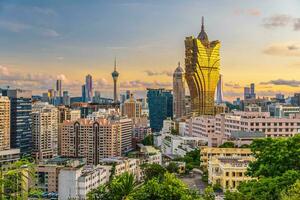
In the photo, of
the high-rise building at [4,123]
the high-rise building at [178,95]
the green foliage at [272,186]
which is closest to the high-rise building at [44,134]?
the high-rise building at [4,123]

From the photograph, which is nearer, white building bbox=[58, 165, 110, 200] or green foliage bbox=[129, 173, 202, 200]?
green foliage bbox=[129, 173, 202, 200]

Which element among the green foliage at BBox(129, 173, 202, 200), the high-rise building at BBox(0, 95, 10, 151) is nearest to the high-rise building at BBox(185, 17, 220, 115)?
the high-rise building at BBox(0, 95, 10, 151)

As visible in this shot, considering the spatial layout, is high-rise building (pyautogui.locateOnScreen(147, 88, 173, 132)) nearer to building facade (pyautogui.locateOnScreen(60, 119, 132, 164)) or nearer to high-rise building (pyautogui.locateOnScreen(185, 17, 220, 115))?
high-rise building (pyautogui.locateOnScreen(185, 17, 220, 115))

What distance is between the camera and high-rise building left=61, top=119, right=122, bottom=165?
28547mm

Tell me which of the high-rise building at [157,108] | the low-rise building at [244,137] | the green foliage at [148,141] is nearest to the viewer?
the low-rise building at [244,137]

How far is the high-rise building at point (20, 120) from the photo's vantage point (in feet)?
98.9

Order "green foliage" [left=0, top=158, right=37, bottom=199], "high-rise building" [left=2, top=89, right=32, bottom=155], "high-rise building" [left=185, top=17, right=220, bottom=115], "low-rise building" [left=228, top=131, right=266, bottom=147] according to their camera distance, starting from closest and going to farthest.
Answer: "green foliage" [left=0, top=158, right=37, bottom=199], "low-rise building" [left=228, top=131, right=266, bottom=147], "high-rise building" [left=2, top=89, right=32, bottom=155], "high-rise building" [left=185, top=17, right=220, bottom=115]

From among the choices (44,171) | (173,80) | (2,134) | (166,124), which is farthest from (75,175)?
(173,80)

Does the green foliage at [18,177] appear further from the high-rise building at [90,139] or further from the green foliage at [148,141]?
the green foliage at [148,141]

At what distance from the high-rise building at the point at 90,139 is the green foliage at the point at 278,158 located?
19429 millimetres

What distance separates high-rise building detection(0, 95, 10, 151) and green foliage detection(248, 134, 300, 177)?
2186cm

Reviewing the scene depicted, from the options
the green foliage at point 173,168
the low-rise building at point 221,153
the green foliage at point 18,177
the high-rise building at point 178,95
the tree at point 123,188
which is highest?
the high-rise building at point 178,95

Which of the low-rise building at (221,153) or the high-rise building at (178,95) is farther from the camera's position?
the high-rise building at (178,95)

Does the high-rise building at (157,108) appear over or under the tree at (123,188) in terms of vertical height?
over
